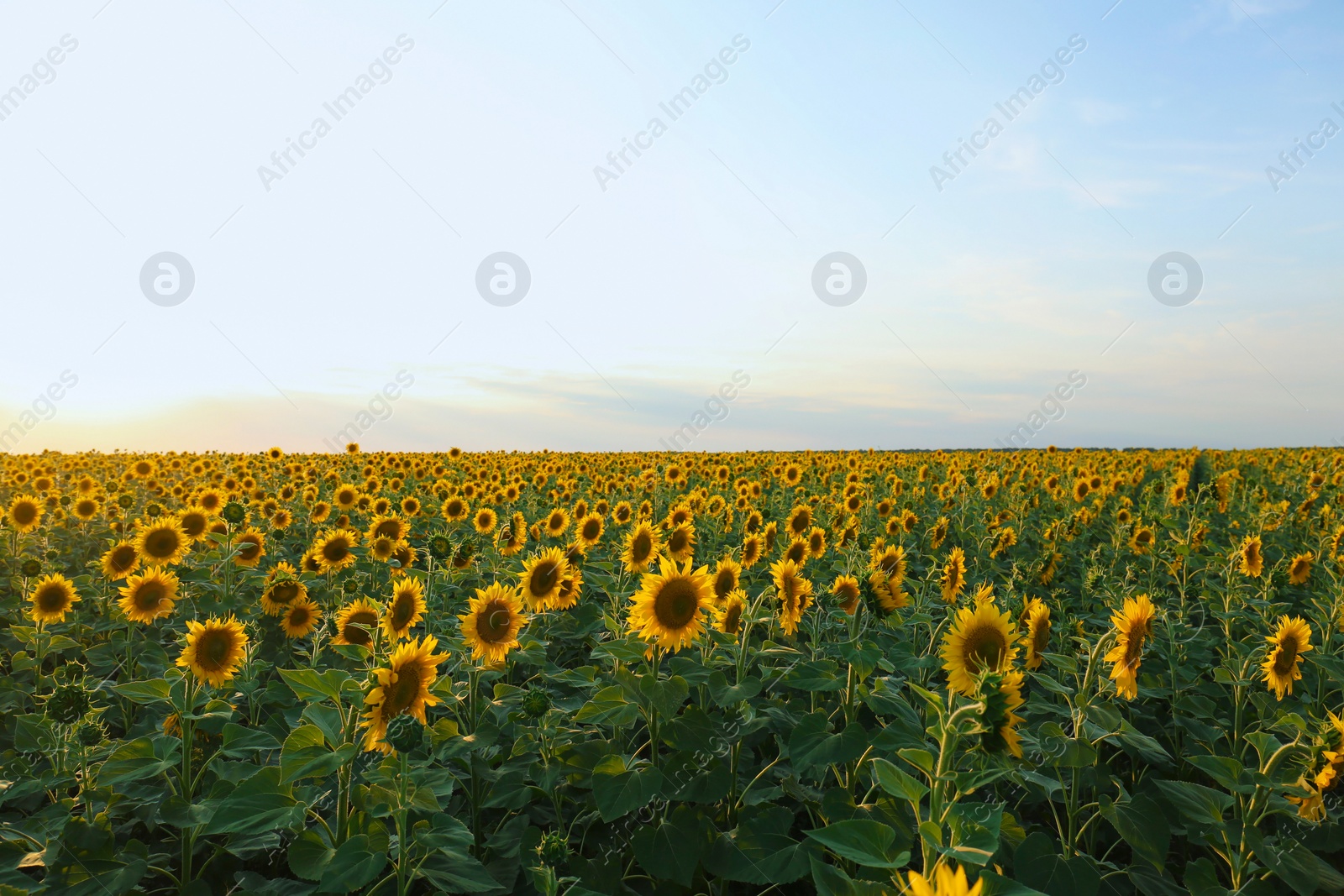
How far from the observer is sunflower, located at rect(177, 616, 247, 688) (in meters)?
4.43

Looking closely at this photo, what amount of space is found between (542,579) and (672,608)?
151 cm

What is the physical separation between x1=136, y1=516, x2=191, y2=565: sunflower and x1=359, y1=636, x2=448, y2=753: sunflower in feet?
19.6

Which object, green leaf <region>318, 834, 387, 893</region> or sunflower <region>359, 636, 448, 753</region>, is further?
sunflower <region>359, 636, 448, 753</region>

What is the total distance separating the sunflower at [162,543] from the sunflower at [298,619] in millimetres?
1918

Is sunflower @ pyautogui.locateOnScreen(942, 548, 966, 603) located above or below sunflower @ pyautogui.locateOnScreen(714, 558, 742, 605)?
above

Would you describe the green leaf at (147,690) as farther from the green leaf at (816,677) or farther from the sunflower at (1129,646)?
the sunflower at (1129,646)

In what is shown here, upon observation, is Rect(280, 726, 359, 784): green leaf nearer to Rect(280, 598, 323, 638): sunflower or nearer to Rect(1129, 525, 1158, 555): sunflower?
Rect(280, 598, 323, 638): sunflower

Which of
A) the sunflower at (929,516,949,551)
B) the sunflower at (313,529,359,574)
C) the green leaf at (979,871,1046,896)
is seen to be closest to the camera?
the green leaf at (979,871,1046,896)

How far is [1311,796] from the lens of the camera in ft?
10.0

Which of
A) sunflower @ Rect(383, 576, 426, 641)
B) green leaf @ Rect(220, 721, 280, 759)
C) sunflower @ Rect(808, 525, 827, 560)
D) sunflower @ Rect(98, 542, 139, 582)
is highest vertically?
sunflower @ Rect(808, 525, 827, 560)

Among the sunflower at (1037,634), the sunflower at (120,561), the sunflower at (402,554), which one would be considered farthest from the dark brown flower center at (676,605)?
the sunflower at (120,561)

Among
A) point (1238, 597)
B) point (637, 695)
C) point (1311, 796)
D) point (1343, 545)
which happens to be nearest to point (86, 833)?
point (637, 695)

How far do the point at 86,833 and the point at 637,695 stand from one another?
267 cm

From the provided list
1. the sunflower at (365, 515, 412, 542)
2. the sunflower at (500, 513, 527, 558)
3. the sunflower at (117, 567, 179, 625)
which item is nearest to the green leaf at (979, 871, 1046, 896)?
the sunflower at (500, 513, 527, 558)
